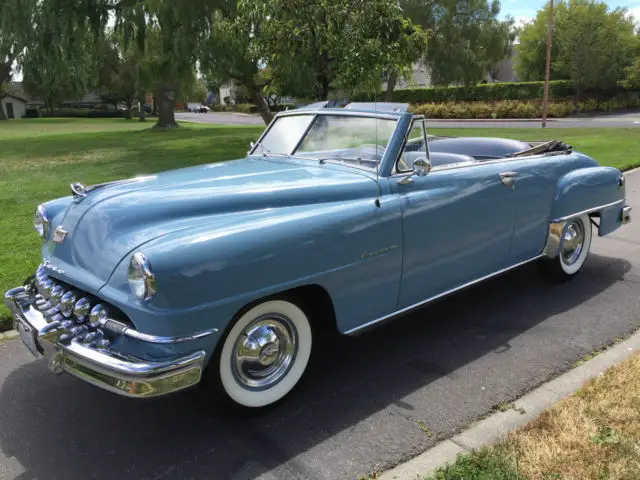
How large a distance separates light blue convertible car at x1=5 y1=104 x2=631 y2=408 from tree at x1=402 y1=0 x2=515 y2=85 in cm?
2589

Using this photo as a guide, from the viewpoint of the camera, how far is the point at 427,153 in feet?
12.8

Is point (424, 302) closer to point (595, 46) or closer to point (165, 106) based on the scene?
point (165, 106)

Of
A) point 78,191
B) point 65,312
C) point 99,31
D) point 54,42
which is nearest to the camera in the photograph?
point 65,312

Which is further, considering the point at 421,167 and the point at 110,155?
the point at 110,155

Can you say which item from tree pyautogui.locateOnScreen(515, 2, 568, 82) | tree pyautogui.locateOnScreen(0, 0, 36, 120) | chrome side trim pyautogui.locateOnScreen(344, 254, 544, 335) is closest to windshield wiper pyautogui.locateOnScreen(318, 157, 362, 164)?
chrome side trim pyautogui.locateOnScreen(344, 254, 544, 335)

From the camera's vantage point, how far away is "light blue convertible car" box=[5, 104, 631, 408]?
2.60 meters

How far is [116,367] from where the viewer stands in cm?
252

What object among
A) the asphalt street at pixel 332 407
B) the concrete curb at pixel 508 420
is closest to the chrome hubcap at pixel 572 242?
the asphalt street at pixel 332 407

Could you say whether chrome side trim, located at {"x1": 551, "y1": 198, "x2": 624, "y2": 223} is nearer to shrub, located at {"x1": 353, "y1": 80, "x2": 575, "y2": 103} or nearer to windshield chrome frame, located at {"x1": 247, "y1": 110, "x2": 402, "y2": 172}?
windshield chrome frame, located at {"x1": 247, "y1": 110, "x2": 402, "y2": 172}

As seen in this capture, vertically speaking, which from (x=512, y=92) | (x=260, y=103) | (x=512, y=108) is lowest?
(x=260, y=103)

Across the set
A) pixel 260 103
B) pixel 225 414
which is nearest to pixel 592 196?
pixel 225 414

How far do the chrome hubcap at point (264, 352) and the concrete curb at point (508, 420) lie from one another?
0.82 metres

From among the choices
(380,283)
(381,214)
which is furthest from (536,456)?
(381,214)

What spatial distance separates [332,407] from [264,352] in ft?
1.74
